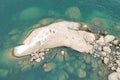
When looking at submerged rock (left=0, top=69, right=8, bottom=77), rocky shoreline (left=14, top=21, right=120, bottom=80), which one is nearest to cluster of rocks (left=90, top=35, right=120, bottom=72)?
rocky shoreline (left=14, top=21, right=120, bottom=80)

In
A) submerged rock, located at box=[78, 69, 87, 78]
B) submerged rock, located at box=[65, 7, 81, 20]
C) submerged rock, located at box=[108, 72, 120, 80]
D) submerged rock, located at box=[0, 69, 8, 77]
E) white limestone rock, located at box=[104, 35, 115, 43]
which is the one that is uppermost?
submerged rock, located at box=[65, 7, 81, 20]

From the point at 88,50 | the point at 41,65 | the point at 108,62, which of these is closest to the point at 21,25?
the point at 41,65

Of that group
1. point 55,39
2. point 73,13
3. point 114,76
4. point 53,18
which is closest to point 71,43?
point 55,39

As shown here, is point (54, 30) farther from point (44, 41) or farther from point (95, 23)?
point (95, 23)

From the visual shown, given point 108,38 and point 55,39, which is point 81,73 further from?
point 108,38

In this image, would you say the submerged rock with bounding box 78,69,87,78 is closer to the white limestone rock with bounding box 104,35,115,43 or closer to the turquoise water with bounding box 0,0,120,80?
the turquoise water with bounding box 0,0,120,80

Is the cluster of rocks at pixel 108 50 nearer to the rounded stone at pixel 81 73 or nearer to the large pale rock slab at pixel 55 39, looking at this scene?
the large pale rock slab at pixel 55 39

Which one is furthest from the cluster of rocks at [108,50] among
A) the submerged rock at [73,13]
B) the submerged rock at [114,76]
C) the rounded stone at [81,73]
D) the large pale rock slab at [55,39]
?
the submerged rock at [73,13]
